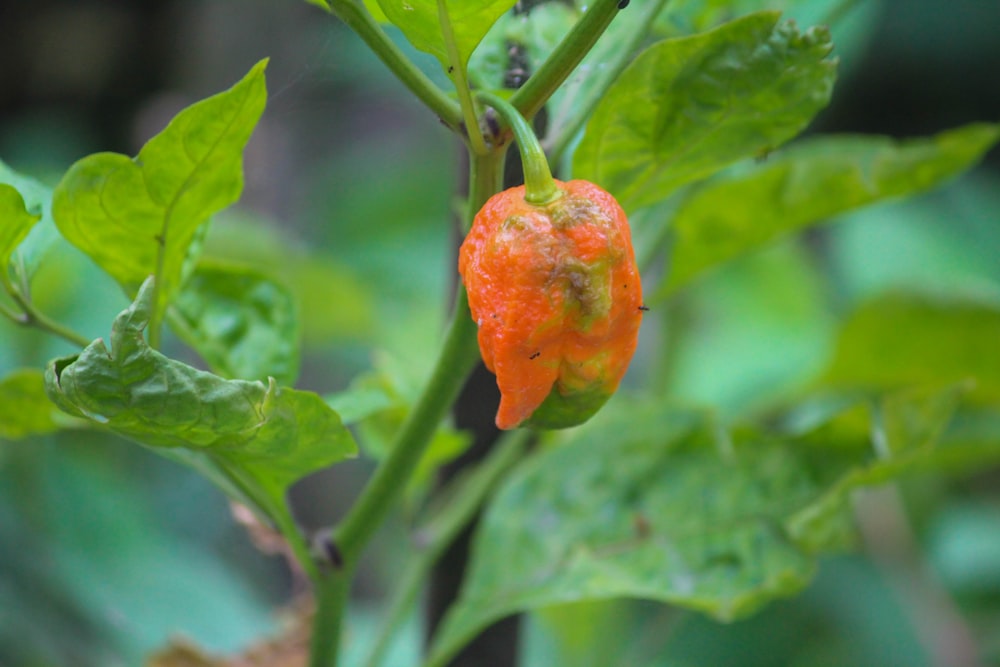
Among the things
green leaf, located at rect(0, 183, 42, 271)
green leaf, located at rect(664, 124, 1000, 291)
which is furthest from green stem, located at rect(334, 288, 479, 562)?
green leaf, located at rect(664, 124, 1000, 291)

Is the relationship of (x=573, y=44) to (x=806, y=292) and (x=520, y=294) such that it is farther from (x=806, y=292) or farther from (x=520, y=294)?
(x=806, y=292)

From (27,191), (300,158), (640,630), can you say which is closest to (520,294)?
(27,191)

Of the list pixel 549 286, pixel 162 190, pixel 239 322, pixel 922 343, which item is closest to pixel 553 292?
pixel 549 286

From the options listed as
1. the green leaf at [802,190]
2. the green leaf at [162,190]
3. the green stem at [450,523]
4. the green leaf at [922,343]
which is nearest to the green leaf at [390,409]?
the green stem at [450,523]

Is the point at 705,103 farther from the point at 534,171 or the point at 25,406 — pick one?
the point at 25,406

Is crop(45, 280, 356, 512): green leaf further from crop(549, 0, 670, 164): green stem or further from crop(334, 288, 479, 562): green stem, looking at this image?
crop(549, 0, 670, 164): green stem
